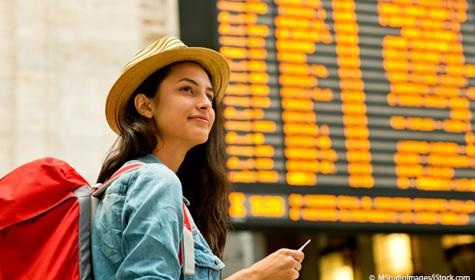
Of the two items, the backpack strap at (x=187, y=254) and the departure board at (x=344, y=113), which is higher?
the departure board at (x=344, y=113)

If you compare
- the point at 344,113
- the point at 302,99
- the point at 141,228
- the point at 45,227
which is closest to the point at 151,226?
the point at 141,228

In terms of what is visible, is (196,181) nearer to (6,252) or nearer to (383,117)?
(6,252)

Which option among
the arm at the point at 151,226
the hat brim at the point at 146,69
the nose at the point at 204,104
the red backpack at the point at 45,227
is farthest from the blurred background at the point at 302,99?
the arm at the point at 151,226

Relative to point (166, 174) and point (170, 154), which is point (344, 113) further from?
point (166, 174)

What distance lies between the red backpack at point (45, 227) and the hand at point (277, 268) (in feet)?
0.56

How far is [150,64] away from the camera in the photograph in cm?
214

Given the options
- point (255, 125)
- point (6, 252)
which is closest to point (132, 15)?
point (255, 125)

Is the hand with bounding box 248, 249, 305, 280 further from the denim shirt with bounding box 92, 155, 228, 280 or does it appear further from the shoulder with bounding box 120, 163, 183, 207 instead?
the shoulder with bounding box 120, 163, 183, 207

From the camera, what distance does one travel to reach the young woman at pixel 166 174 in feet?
5.83

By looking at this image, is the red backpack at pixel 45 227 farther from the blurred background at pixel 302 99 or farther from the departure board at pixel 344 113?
the departure board at pixel 344 113

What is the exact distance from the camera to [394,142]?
5.86 meters

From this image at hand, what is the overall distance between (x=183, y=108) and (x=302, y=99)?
12.0 feet

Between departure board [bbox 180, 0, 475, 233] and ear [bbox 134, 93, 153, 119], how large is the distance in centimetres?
309

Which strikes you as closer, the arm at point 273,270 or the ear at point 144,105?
the arm at point 273,270
